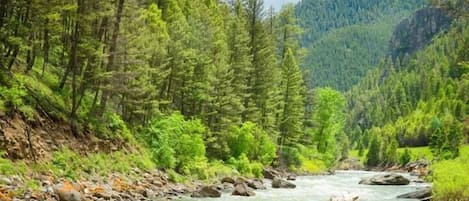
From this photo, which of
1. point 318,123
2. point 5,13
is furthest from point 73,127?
point 318,123

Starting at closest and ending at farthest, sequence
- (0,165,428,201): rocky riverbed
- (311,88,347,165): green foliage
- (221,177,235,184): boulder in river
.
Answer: (0,165,428,201): rocky riverbed
(221,177,235,184): boulder in river
(311,88,347,165): green foliage

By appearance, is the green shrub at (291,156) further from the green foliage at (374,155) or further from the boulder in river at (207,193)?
the green foliage at (374,155)

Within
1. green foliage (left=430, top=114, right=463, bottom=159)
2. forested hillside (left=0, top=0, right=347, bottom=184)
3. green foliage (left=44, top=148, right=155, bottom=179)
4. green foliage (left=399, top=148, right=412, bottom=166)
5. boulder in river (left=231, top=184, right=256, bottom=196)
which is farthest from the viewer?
green foliage (left=399, top=148, right=412, bottom=166)

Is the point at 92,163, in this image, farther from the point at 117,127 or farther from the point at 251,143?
the point at 251,143

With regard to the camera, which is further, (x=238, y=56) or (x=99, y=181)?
(x=238, y=56)

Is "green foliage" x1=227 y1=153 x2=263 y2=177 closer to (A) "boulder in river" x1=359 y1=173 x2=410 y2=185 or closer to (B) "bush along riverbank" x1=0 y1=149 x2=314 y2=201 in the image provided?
(B) "bush along riverbank" x1=0 y1=149 x2=314 y2=201

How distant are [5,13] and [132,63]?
887cm

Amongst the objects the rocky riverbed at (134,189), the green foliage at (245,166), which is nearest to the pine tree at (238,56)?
the green foliage at (245,166)

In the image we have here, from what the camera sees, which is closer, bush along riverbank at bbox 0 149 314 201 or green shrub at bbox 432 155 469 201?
bush along riverbank at bbox 0 149 314 201

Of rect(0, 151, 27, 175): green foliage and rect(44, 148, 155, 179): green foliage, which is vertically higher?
rect(0, 151, 27, 175): green foliage

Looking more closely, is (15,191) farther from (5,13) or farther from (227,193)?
(227,193)

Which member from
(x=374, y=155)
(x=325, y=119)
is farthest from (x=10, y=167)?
(x=374, y=155)

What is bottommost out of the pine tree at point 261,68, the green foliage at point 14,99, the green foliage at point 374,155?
the green foliage at point 374,155

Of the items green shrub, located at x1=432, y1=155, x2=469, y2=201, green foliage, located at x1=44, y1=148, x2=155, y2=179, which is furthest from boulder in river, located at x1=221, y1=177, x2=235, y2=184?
green shrub, located at x1=432, y1=155, x2=469, y2=201
